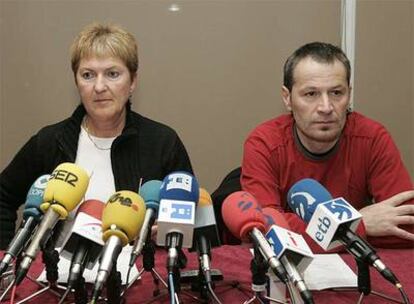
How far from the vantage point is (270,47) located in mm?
2904

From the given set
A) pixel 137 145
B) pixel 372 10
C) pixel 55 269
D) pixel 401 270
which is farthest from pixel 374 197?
pixel 372 10

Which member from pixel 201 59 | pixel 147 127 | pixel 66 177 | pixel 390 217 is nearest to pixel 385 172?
pixel 390 217

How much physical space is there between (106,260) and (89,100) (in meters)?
1.12

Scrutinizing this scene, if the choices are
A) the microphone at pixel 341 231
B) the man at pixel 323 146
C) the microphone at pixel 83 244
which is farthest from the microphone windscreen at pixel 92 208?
the man at pixel 323 146

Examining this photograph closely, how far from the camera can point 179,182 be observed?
3.55 ft

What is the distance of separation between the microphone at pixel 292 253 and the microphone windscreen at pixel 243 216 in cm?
3

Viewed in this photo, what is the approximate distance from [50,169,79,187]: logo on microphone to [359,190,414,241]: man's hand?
929 millimetres

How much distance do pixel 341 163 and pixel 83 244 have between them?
3.95 ft

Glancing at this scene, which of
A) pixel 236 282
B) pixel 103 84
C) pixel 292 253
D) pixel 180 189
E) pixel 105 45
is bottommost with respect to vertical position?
pixel 236 282

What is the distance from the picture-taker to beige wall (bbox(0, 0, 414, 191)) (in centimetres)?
286

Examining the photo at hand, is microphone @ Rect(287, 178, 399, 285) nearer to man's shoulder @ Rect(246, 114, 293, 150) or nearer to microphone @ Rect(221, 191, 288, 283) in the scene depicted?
microphone @ Rect(221, 191, 288, 283)

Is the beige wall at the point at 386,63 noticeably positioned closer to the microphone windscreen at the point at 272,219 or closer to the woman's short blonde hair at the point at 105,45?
the woman's short blonde hair at the point at 105,45

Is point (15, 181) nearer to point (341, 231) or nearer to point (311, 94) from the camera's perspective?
point (311, 94)

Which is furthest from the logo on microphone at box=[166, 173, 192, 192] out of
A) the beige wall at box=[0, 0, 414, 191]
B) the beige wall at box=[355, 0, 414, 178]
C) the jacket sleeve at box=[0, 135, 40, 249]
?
the beige wall at box=[355, 0, 414, 178]
